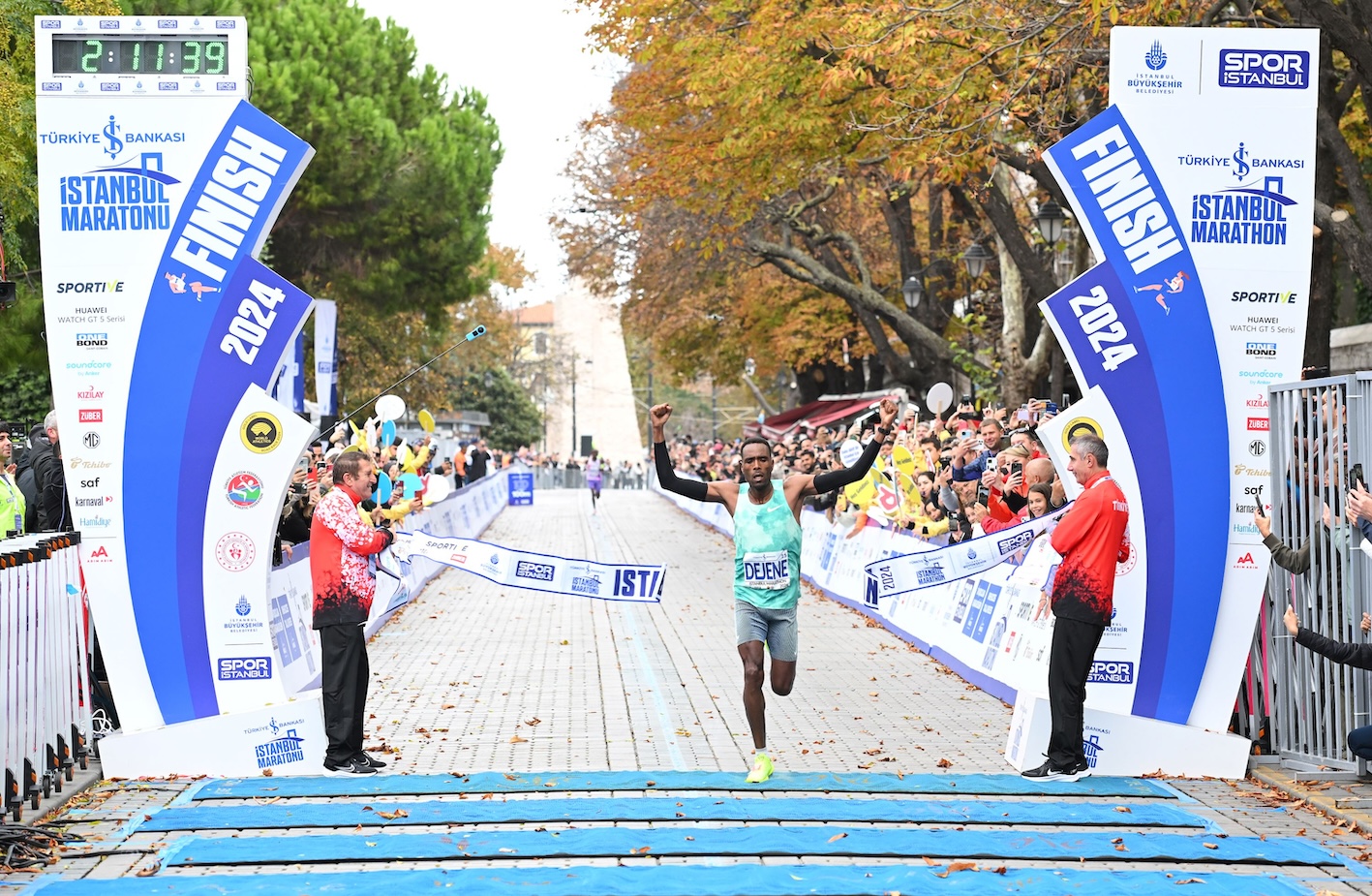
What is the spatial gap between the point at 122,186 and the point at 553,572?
3873mm

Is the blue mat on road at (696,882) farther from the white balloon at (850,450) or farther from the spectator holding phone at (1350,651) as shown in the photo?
the white balloon at (850,450)

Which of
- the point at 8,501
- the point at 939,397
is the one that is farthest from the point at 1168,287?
the point at 939,397

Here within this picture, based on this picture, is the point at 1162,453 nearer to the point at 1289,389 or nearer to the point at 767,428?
the point at 1289,389

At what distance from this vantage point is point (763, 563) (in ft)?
30.9

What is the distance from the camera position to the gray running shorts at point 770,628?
9.44 m

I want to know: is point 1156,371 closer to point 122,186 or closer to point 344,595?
point 344,595

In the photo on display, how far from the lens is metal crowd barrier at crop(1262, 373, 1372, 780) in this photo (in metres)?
9.23

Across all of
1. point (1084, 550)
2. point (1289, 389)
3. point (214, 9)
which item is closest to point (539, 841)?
point (1084, 550)

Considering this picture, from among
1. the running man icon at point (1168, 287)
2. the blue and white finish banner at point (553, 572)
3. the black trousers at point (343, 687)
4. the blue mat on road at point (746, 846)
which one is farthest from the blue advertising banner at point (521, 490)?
the blue mat on road at point (746, 846)

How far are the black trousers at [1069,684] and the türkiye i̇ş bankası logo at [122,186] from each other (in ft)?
20.0

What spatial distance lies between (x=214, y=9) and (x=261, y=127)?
74.0ft

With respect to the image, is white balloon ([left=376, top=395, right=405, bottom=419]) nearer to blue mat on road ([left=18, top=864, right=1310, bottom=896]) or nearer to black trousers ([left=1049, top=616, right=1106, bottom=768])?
black trousers ([left=1049, top=616, right=1106, bottom=768])


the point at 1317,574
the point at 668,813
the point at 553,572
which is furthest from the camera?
the point at 553,572

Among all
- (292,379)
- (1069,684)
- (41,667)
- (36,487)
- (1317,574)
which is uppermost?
(292,379)
